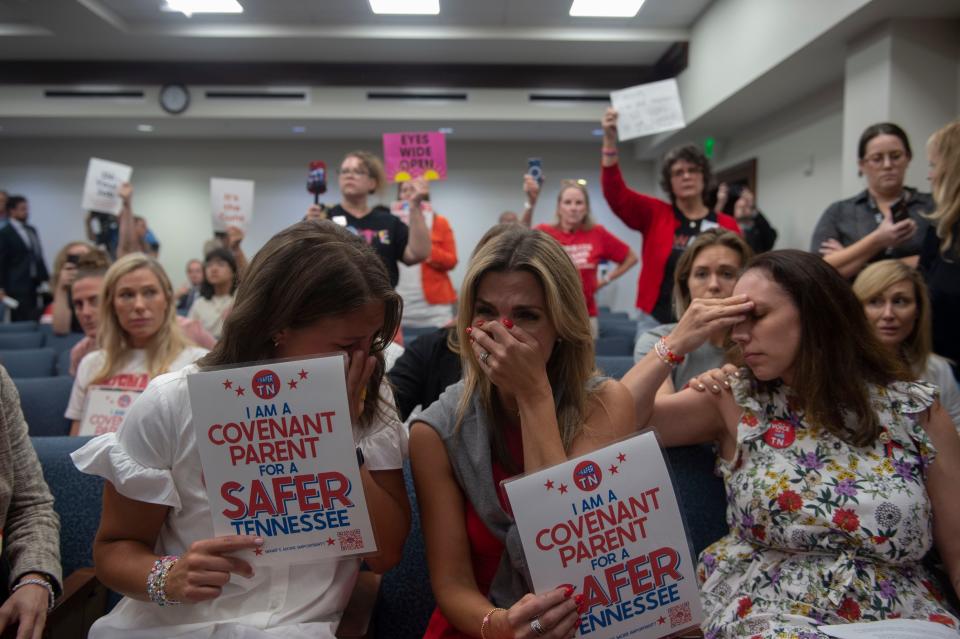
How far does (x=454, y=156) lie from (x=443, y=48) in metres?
2.47

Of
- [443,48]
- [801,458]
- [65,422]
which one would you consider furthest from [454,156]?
[801,458]

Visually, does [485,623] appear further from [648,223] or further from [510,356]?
[648,223]

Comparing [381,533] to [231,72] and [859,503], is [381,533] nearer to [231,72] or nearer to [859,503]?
[859,503]

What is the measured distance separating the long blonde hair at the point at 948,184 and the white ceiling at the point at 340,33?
13.6 ft

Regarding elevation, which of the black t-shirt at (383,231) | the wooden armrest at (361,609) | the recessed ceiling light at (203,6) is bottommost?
the wooden armrest at (361,609)

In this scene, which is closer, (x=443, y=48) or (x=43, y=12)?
(x=43, y=12)

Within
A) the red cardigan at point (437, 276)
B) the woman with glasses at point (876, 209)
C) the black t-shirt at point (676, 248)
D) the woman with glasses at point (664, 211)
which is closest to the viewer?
the woman with glasses at point (876, 209)

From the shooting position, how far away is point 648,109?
138 inches

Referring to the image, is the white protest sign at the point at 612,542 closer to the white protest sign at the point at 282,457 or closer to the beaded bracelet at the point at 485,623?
the beaded bracelet at the point at 485,623

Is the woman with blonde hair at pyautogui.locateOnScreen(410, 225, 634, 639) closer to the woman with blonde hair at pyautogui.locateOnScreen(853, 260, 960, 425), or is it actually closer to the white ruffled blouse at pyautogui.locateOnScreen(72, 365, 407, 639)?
the white ruffled blouse at pyautogui.locateOnScreen(72, 365, 407, 639)

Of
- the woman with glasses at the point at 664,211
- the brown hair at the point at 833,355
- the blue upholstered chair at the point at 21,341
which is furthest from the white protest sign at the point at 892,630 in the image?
the blue upholstered chair at the point at 21,341

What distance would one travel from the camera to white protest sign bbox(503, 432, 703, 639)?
0.99m

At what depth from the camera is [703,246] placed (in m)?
2.09

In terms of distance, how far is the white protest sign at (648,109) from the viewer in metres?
3.47
